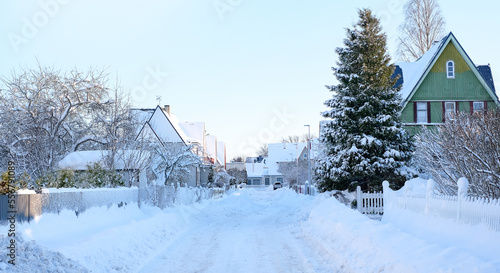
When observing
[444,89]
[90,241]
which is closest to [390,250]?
[90,241]

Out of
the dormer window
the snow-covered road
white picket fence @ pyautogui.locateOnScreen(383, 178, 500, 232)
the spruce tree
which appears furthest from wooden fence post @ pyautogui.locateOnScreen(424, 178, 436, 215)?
the dormer window

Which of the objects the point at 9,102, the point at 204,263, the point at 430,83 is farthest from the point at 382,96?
the point at 9,102

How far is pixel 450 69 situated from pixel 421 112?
3.42 m

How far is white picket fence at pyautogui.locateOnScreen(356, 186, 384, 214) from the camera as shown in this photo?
76.7 feet

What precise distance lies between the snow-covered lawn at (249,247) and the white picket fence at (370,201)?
5552 millimetres

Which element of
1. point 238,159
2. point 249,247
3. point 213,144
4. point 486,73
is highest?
point 486,73

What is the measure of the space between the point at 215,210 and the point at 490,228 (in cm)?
2232

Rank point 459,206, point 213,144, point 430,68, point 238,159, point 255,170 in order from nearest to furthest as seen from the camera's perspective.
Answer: point 459,206, point 430,68, point 213,144, point 255,170, point 238,159

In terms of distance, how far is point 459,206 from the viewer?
→ 10.6m

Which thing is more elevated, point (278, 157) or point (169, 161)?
point (278, 157)

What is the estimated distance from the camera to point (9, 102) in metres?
25.9

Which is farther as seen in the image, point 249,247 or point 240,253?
point 249,247

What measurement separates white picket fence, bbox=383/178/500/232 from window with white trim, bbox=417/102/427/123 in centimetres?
1847

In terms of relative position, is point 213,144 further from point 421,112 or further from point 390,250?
point 390,250
